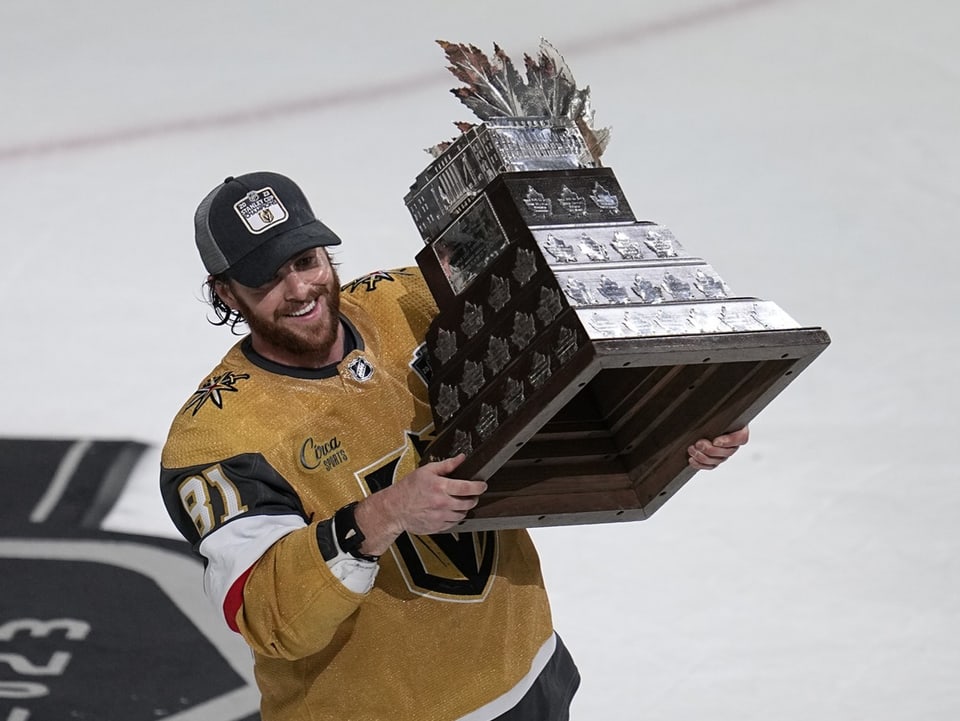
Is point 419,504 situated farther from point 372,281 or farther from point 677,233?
point 677,233

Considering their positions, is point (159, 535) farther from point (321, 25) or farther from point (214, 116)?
point (321, 25)

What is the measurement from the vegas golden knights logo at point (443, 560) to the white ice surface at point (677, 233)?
75 cm

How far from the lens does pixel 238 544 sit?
5.61 feet

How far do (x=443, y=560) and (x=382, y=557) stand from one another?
0.08 meters

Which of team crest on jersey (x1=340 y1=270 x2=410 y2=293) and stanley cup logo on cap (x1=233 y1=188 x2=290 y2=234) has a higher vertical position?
stanley cup logo on cap (x1=233 y1=188 x2=290 y2=234)

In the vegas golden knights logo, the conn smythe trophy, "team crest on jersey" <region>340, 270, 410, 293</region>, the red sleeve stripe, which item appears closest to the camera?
the conn smythe trophy

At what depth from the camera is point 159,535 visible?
3.12 meters

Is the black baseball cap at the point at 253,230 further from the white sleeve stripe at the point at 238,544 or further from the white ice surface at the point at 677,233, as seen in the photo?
the white ice surface at the point at 677,233

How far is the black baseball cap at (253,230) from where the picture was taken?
71.9 inches

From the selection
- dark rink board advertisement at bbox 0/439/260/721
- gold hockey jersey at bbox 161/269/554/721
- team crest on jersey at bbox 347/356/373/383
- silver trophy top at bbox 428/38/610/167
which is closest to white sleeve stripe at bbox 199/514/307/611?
gold hockey jersey at bbox 161/269/554/721

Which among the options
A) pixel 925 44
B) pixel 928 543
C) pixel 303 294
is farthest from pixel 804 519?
pixel 925 44

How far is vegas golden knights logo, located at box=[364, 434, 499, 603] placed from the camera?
193 centimetres

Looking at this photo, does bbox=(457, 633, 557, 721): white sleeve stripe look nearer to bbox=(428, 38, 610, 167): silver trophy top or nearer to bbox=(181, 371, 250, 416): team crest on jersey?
bbox=(181, 371, 250, 416): team crest on jersey

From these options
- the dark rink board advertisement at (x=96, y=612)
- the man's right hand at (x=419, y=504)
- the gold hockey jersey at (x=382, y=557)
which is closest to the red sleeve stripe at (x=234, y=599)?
the gold hockey jersey at (x=382, y=557)
